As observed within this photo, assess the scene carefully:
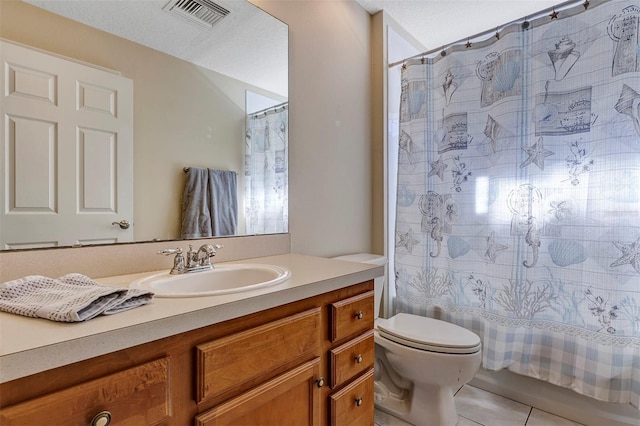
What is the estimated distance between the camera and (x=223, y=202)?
1.34m

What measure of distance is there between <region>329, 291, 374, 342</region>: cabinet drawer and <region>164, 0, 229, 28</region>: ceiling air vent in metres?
1.23

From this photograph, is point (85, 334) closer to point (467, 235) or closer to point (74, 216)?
point (74, 216)

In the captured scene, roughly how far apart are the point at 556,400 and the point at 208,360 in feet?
6.26

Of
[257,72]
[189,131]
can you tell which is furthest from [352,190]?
[189,131]

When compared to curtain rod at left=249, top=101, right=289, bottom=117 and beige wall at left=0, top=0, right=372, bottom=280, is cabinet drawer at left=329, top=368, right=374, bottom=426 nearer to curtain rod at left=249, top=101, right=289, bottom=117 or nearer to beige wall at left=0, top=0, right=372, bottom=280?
beige wall at left=0, top=0, right=372, bottom=280

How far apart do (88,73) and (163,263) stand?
2.17ft

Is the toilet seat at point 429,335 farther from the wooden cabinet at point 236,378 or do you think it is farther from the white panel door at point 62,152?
the white panel door at point 62,152

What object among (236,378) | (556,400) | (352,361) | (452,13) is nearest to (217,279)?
(236,378)

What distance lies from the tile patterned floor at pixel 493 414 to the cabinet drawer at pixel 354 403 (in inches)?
Answer: 23.7

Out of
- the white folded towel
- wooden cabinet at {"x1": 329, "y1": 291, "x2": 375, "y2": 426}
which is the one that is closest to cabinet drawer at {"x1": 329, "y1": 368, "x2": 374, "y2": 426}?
wooden cabinet at {"x1": 329, "y1": 291, "x2": 375, "y2": 426}

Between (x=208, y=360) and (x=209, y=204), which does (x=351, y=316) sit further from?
(x=209, y=204)

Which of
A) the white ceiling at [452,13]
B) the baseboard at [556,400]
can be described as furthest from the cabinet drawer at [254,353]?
the white ceiling at [452,13]

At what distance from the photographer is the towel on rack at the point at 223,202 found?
1301 mm

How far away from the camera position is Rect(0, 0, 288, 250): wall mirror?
2.98 ft
